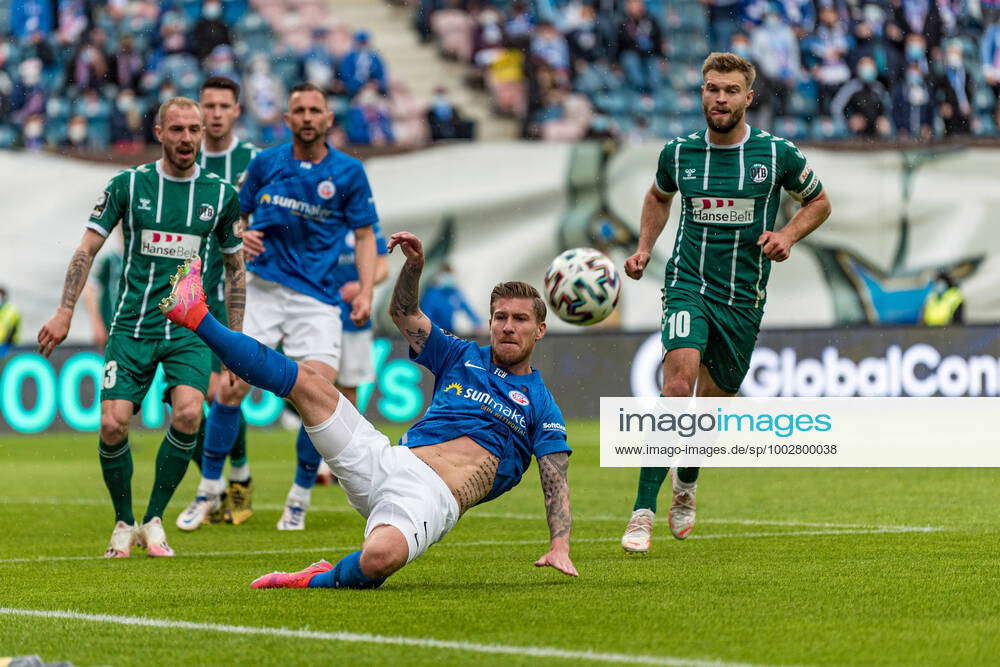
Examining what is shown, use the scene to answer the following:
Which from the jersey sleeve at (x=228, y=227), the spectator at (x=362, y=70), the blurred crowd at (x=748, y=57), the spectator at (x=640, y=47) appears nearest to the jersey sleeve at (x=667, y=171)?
→ the jersey sleeve at (x=228, y=227)

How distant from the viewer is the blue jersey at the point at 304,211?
9.62 metres

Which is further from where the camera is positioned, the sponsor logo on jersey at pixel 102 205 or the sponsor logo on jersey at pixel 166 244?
the sponsor logo on jersey at pixel 166 244

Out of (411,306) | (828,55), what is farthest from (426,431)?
(828,55)

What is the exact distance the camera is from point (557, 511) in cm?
653

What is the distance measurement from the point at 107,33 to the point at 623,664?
18.6 meters

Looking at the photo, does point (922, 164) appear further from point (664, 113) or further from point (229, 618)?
point (229, 618)

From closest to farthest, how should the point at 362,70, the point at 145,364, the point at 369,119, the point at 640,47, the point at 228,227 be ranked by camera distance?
the point at 145,364 < the point at 228,227 < the point at 369,119 < the point at 362,70 < the point at 640,47

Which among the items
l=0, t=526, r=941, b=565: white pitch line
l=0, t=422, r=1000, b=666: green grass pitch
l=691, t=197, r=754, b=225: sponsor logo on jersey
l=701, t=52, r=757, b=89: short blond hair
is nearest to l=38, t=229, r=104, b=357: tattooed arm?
l=0, t=526, r=941, b=565: white pitch line

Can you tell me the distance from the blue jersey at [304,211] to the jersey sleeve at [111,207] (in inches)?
57.8

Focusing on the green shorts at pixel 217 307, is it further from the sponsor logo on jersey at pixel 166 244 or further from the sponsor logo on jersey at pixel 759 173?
the sponsor logo on jersey at pixel 759 173

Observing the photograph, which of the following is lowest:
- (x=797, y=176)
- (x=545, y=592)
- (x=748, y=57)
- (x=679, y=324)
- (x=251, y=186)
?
(x=545, y=592)

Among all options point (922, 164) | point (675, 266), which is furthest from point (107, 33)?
point (675, 266)

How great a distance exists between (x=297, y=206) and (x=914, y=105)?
13.3 m

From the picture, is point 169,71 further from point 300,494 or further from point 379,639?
point 379,639
